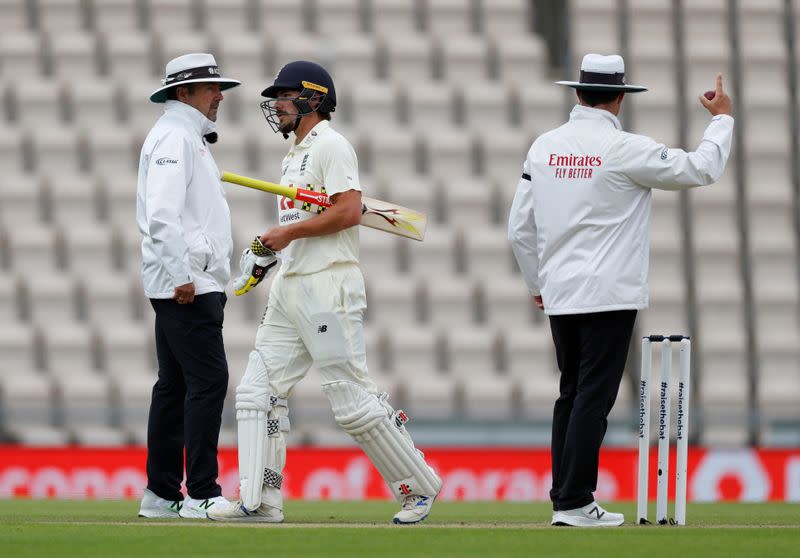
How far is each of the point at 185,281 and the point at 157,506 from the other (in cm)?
97

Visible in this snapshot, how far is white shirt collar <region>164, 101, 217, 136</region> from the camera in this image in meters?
5.82

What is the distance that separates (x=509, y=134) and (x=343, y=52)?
1.70 metres

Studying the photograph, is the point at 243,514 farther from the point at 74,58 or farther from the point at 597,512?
the point at 74,58

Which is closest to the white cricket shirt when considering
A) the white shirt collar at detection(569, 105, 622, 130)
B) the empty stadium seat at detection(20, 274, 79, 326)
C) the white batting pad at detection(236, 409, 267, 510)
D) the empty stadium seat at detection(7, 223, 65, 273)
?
the white batting pad at detection(236, 409, 267, 510)

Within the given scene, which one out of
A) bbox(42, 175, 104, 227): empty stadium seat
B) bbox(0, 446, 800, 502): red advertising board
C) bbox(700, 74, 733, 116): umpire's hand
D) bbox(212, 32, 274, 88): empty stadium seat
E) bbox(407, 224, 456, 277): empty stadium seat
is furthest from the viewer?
bbox(212, 32, 274, 88): empty stadium seat

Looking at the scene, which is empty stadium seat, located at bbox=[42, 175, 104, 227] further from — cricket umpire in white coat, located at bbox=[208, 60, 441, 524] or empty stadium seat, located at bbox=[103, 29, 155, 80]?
cricket umpire in white coat, located at bbox=[208, 60, 441, 524]

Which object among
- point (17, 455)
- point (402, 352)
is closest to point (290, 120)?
point (17, 455)

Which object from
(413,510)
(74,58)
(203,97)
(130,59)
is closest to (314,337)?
(413,510)

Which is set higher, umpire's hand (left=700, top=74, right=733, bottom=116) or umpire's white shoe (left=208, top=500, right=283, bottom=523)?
umpire's hand (left=700, top=74, right=733, bottom=116)

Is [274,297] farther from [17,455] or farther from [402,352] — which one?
[402,352]

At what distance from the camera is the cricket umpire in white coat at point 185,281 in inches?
219

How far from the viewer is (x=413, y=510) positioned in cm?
556

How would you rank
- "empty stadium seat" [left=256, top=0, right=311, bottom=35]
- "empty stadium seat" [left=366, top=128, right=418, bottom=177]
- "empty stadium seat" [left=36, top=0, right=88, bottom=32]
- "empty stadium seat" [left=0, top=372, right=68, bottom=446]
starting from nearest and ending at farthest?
"empty stadium seat" [left=0, top=372, right=68, bottom=446] → "empty stadium seat" [left=366, top=128, right=418, bottom=177] → "empty stadium seat" [left=256, top=0, right=311, bottom=35] → "empty stadium seat" [left=36, top=0, right=88, bottom=32]

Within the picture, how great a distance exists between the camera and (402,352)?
11383 millimetres
